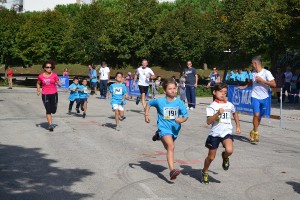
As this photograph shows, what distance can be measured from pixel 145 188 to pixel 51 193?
52.4 inches

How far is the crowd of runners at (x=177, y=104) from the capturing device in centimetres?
766

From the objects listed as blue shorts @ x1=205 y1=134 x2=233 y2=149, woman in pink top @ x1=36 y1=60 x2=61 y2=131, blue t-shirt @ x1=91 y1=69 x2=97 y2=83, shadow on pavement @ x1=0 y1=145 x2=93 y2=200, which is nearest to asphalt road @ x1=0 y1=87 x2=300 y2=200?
shadow on pavement @ x1=0 y1=145 x2=93 y2=200

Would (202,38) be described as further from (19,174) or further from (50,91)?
(19,174)

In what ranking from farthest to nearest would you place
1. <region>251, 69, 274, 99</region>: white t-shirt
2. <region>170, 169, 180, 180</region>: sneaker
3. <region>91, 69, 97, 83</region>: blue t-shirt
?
<region>91, 69, 97, 83</region>: blue t-shirt
<region>251, 69, 274, 99</region>: white t-shirt
<region>170, 169, 180, 180</region>: sneaker

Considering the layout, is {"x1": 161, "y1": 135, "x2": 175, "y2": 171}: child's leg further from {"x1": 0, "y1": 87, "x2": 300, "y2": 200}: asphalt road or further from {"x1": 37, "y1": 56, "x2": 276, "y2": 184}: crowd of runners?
{"x1": 0, "y1": 87, "x2": 300, "y2": 200}: asphalt road

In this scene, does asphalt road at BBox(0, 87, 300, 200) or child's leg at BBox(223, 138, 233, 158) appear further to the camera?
child's leg at BBox(223, 138, 233, 158)

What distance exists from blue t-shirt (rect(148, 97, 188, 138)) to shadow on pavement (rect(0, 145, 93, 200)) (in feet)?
4.74

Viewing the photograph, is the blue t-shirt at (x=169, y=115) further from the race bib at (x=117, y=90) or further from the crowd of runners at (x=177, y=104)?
the race bib at (x=117, y=90)

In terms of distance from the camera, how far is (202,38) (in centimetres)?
5412

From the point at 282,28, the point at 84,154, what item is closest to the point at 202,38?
the point at 282,28

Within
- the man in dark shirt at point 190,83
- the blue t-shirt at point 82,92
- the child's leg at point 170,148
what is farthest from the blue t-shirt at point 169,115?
the man in dark shirt at point 190,83

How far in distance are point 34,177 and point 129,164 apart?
1831mm

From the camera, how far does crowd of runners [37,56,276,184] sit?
7664mm

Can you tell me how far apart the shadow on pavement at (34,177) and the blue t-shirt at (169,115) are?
1.44 meters
